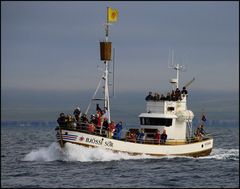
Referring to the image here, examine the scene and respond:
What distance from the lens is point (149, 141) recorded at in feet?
151

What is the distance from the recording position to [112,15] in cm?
4628

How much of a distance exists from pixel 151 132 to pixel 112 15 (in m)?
9.27

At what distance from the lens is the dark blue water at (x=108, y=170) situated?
1299 inches

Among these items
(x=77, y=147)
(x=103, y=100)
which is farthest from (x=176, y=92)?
(x=77, y=147)

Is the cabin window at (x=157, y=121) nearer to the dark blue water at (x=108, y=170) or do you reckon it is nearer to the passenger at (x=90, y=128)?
the dark blue water at (x=108, y=170)

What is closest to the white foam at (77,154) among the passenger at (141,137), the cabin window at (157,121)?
the passenger at (141,137)

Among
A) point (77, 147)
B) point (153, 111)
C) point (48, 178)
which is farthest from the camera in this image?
point (153, 111)

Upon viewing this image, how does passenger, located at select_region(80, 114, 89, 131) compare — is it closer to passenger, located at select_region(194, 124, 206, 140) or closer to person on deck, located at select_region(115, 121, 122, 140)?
person on deck, located at select_region(115, 121, 122, 140)

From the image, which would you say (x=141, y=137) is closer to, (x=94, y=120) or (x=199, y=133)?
(x=94, y=120)

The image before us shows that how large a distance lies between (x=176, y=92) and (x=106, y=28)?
8.02m

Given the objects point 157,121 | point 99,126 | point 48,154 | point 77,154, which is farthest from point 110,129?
point 157,121

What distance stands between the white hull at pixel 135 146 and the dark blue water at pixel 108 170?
419 mm

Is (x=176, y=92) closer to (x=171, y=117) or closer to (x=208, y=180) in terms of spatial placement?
(x=171, y=117)

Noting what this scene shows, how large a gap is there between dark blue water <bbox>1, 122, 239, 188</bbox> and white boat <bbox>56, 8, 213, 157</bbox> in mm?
627
